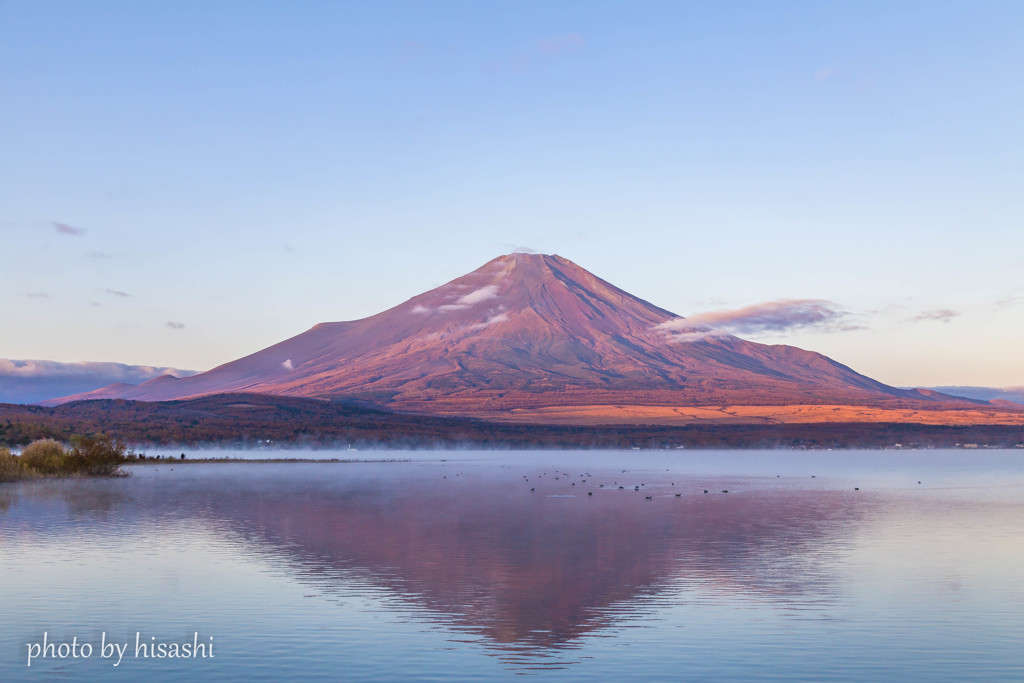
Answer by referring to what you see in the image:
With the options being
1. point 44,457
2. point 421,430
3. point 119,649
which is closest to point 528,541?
point 119,649

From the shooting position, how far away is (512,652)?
18.5 m

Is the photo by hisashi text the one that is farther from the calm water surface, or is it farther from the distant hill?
the distant hill

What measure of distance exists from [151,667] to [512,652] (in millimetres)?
6467

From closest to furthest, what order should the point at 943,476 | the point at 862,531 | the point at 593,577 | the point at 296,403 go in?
the point at 593,577 < the point at 862,531 < the point at 943,476 < the point at 296,403

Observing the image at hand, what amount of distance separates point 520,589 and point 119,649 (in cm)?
1019

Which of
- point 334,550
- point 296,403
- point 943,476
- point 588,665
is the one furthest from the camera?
point 296,403

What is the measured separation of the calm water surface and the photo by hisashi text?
0.24 meters

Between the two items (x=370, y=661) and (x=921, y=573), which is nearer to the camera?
(x=370, y=661)

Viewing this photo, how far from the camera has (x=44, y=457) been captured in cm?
7100

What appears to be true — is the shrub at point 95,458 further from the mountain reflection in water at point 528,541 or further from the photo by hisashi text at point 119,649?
the photo by hisashi text at point 119,649

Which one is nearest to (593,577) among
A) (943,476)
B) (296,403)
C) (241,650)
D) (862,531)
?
(241,650)

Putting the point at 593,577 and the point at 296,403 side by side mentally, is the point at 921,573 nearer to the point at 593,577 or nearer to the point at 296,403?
the point at 593,577

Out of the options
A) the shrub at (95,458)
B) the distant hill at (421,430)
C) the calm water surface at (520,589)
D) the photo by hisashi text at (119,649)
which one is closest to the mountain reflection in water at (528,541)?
the calm water surface at (520,589)

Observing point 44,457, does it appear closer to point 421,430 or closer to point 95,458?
point 95,458
